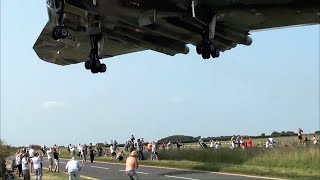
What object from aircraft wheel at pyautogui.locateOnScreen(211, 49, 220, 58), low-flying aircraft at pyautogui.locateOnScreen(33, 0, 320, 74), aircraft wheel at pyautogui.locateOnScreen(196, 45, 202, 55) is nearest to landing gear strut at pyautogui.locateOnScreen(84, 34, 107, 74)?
low-flying aircraft at pyautogui.locateOnScreen(33, 0, 320, 74)

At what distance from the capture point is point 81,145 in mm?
49375

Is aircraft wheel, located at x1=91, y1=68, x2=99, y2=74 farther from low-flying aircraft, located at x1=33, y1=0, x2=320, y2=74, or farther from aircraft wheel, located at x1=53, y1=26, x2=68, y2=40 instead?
aircraft wheel, located at x1=53, y1=26, x2=68, y2=40

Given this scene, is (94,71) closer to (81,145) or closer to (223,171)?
(223,171)

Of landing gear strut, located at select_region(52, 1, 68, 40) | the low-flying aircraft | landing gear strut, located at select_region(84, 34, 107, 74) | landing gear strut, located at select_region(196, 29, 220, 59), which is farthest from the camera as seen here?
landing gear strut, located at select_region(84, 34, 107, 74)

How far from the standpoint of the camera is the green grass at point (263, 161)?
3052 cm

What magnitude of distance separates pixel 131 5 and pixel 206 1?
3081mm

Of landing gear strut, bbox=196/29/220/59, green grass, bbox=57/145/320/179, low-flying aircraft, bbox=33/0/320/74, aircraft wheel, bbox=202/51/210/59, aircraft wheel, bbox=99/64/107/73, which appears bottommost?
green grass, bbox=57/145/320/179

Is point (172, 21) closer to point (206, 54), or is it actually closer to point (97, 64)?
point (206, 54)

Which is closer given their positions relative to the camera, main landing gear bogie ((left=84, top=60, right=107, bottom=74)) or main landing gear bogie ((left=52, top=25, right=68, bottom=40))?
main landing gear bogie ((left=52, top=25, right=68, bottom=40))

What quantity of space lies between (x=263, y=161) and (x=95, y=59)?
60.9 feet

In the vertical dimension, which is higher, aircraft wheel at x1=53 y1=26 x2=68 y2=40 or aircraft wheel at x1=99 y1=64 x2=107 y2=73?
aircraft wheel at x1=53 y1=26 x2=68 y2=40

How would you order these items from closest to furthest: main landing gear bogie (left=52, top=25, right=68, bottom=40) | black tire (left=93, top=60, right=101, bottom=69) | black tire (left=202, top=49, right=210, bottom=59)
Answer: main landing gear bogie (left=52, top=25, right=68, bottom=40)
black tire (left=202, top=49, right=210, bottom=59)
black tire (left=93, top=60, right=101, bottom=69)

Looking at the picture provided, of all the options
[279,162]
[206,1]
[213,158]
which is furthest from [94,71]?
[213,158]

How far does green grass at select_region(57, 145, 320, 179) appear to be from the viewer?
3052 cm
